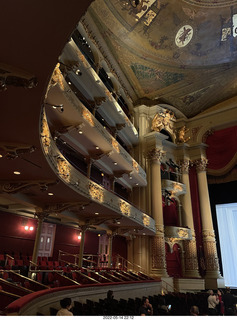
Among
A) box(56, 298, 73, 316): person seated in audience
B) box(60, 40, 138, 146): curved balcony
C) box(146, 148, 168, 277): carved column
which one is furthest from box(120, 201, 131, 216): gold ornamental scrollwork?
box(56, 298, 73, 316): person seated in audience

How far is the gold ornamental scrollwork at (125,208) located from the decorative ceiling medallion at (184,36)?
12961mm

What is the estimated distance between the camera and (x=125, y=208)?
1311 centimetres

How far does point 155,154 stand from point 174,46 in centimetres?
830

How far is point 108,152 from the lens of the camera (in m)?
13.8

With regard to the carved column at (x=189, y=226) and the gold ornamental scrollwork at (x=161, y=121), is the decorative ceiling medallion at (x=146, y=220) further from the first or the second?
the gold ornamental scrollwork at (x=161, y=121)

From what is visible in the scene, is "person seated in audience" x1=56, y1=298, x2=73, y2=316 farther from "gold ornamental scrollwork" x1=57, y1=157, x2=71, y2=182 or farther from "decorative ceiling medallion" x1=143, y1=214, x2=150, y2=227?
"decorative ceiling medallion" x1=143, y1=214, x2=150, y2=227

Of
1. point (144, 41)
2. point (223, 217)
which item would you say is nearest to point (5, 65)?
point (144, 41)

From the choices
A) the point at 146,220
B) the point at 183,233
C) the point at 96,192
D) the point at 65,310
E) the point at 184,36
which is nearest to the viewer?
the point at 65,310

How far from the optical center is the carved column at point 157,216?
51.2 ft

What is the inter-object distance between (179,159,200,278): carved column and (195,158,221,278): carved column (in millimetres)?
788

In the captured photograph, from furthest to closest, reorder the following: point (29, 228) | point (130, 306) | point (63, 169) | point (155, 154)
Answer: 1. point (155, 154)
2. point (29, 228)
3. point (63, 169)
4. point (130, 306)

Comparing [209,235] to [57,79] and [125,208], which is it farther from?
[57,79]

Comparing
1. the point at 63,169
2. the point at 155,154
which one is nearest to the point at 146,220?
the point at 155,154

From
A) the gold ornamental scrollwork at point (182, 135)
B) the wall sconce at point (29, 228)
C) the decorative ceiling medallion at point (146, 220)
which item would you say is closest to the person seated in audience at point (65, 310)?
the wall sconce at point (29, 228)
